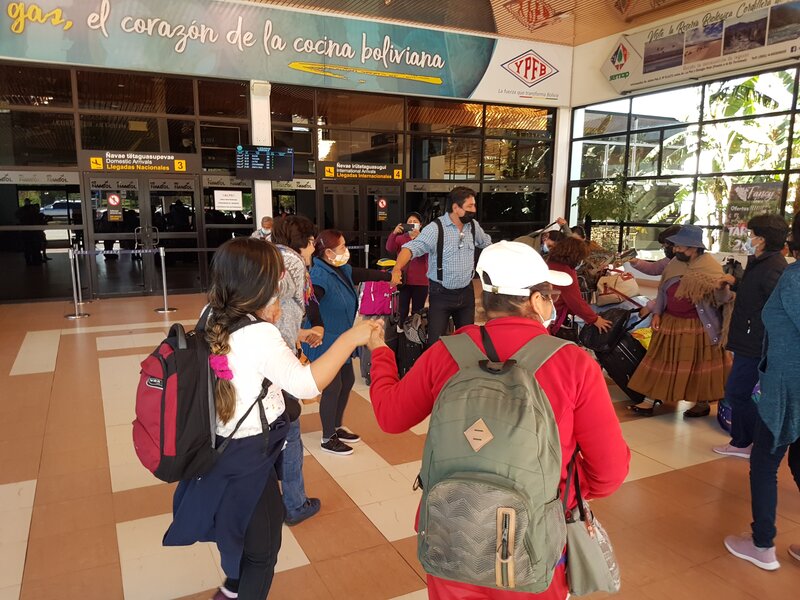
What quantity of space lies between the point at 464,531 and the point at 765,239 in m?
3.08

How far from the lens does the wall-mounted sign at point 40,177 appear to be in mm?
Result: 10242

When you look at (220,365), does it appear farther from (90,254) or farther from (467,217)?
(90,254)

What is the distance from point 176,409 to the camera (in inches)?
67.6

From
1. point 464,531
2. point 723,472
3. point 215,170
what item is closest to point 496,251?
point 464,531

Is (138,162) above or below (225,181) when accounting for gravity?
above

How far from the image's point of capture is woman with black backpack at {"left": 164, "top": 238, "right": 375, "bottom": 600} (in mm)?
1786

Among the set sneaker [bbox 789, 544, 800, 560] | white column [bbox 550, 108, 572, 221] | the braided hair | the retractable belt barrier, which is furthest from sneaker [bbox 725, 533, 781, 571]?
white column [bbox 550, 108, 572, 221]

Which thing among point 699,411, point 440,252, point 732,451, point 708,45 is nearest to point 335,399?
point 440,252

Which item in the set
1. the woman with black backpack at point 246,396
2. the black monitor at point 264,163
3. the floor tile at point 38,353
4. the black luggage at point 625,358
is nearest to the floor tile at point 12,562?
the woman with black backpack at point 246,396

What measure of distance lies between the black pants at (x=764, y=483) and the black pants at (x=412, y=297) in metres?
3.74

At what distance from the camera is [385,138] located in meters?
13.2

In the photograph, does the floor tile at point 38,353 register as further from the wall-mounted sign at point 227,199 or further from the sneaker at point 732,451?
the sneaker at point 732,451

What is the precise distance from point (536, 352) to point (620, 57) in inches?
549

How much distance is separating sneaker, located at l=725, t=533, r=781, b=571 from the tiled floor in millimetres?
46
